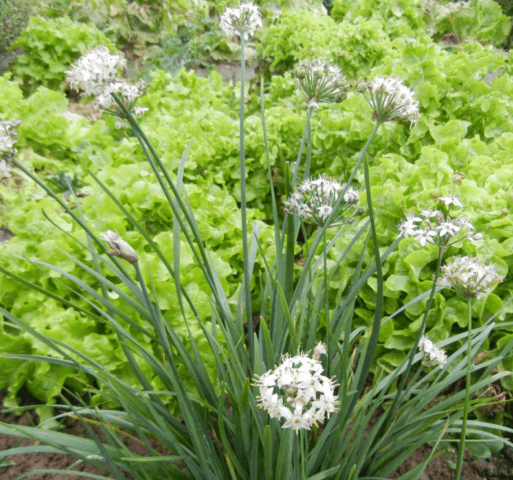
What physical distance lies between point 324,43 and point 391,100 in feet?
9.42

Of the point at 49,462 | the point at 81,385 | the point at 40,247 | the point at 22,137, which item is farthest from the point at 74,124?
the point at 49,462

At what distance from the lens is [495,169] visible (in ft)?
6.66

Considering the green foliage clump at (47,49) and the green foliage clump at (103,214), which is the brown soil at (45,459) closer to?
the green foliage clump at (103,214)

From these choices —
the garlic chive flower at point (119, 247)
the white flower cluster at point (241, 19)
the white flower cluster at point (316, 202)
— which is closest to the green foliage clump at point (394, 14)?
the white flower cluster at point (241, 19)

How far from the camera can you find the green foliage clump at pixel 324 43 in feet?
10.8

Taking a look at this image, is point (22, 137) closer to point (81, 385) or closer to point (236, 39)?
point (81, 385)

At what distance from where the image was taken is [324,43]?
11.6ft

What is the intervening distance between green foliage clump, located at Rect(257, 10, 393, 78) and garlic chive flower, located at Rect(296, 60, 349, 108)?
2034mm

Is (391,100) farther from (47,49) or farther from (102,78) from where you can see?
(47,49)

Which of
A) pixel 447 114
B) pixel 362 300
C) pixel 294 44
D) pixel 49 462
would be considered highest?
pixel 294 44

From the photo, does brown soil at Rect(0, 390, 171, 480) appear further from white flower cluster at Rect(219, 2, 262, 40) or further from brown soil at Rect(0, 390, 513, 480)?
white flower cluster at Rect(219, 2, 262, 40)

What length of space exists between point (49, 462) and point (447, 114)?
109 inches

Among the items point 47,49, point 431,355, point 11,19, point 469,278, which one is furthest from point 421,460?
point 11,19

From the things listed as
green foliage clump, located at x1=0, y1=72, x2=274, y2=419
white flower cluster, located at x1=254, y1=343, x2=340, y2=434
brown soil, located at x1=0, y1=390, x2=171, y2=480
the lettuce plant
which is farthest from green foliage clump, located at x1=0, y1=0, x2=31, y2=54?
white flower cluster, located at x1=254, y1=343, x2=340, y2=434
